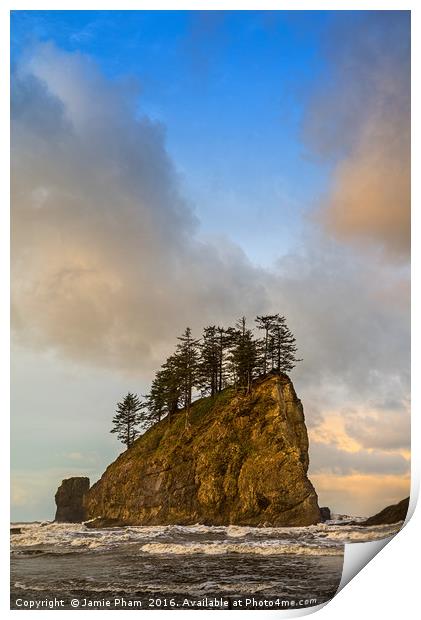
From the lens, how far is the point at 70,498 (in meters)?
11.3

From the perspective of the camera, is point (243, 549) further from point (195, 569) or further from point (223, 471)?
point (223, 471)

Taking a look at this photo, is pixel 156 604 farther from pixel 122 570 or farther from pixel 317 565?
pixel 317 565

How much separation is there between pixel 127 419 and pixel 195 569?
190 centimetres

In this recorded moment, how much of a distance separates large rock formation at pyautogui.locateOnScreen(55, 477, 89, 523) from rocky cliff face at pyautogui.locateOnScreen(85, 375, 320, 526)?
3.8 inches

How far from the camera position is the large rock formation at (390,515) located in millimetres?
11219

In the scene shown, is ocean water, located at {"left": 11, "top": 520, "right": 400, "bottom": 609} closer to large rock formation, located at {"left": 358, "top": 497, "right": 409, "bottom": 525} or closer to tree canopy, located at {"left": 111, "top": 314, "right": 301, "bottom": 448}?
large rock formation, located at {"left": 358, "top": 497, "right": 409, "bottom": 525}

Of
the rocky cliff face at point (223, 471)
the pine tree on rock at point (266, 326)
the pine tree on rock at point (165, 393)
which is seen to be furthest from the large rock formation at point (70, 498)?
the pine tree on rock at point (266, 326)

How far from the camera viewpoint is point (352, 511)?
11148mm

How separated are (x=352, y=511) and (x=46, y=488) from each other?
357cm

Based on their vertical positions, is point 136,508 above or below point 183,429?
below
